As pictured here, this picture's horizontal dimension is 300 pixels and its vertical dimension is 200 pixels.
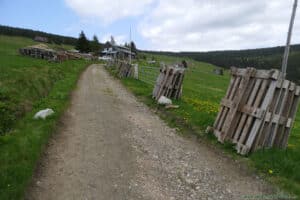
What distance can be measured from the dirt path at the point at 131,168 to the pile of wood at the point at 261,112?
767 millimetres

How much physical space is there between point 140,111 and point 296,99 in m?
5.99

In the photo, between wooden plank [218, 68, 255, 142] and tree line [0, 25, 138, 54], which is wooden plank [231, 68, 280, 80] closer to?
wooden plank [218, 68, 255, 142]

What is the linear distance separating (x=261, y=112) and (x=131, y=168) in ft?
10.4

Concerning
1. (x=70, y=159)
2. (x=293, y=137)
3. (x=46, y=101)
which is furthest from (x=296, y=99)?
(x=46, y=101)

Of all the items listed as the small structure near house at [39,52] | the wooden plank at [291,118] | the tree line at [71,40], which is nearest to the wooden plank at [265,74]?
the wooden plank at [291,118]

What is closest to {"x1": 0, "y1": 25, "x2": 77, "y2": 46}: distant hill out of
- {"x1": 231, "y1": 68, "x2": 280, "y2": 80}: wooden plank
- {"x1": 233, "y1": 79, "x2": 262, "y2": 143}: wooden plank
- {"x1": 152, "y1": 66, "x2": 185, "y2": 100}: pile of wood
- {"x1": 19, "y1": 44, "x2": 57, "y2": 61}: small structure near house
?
{"x1": 19, "y1": 44, "x2": 57, "y2": 61}: small structure near house

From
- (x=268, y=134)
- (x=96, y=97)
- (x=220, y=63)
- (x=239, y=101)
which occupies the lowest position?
(x=220, y=63)

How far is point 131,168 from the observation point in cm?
601

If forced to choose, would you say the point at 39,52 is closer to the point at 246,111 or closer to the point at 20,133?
the point at 20,133

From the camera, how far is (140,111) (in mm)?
11906

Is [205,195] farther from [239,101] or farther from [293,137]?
[293,137]

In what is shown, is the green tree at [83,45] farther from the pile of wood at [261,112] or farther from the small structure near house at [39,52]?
the pile of wood at [261,112]

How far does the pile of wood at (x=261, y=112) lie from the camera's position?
6.95m

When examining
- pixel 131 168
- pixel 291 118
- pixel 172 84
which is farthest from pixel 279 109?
pixel 172 84
